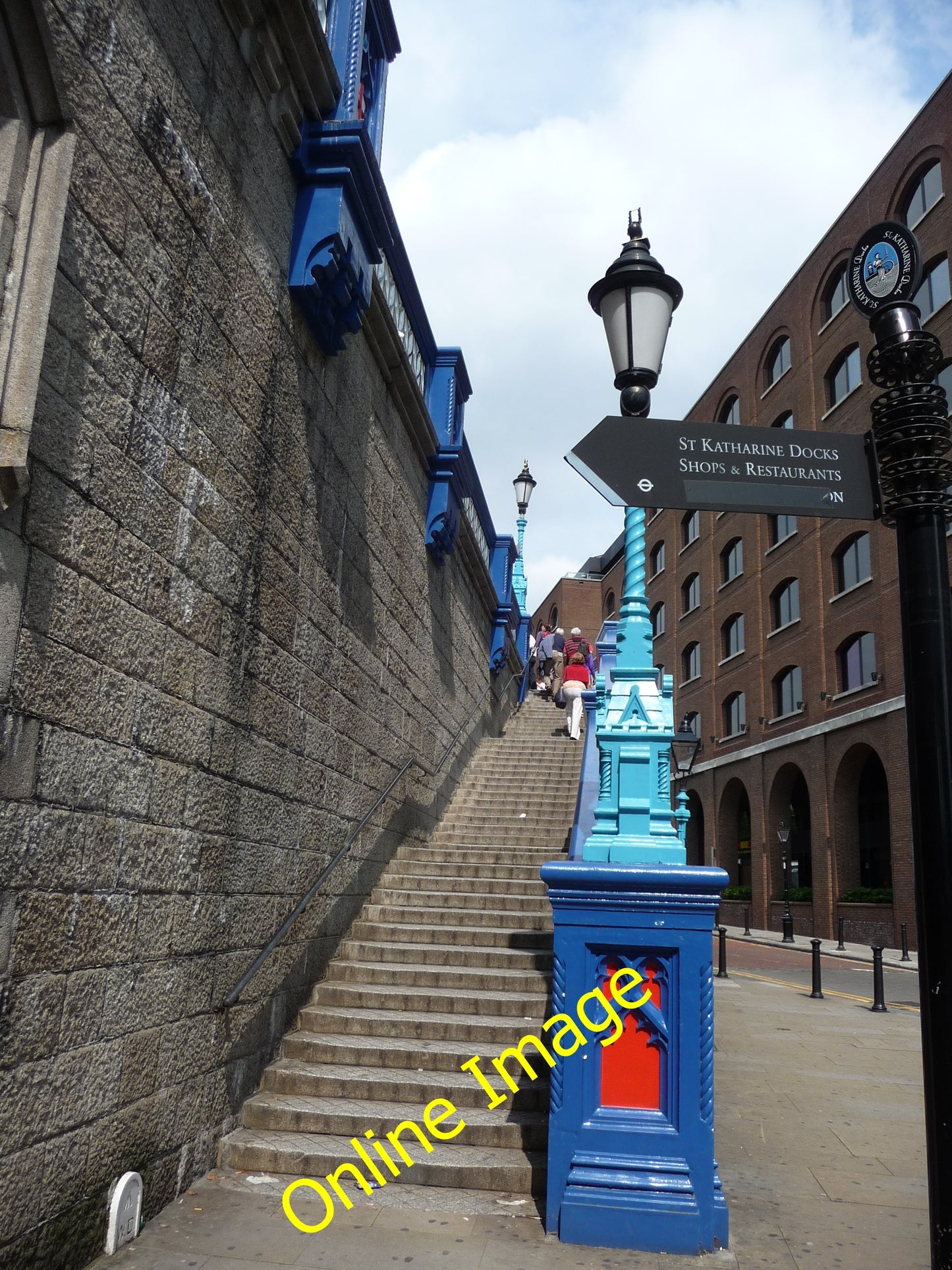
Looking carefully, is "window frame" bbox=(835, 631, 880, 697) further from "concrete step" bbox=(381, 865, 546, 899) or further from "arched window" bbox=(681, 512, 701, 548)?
"concrete step" bbox=(381, 865, 546, 899)

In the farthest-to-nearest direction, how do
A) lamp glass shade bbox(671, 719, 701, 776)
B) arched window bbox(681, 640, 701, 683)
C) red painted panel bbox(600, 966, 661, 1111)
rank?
arched window bbox(681, 640, 701, 683)
lamp glass shade bbox(671, 719, 701, 776)
red painted panel bbox(600, 966, 661, 1111)

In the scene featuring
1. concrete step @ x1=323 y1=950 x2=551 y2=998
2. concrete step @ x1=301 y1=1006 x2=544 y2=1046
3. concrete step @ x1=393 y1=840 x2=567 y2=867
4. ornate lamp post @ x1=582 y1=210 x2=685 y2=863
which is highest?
ornate lamp post @ x1=582 y1=210 x2=685 y2=863

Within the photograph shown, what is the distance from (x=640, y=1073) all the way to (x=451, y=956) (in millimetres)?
3122

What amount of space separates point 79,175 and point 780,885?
30.4 metres

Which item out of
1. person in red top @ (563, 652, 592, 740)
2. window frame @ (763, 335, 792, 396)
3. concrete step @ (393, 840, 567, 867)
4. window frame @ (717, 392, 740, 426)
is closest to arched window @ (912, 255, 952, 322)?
window frame @ (763, 335, 792, 396)

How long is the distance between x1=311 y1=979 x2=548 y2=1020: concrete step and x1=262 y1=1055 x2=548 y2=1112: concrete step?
29.9 inches

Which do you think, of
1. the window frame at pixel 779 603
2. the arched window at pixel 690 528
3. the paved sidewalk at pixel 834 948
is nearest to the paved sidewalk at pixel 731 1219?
the paved sidewalk at pixel 834 948

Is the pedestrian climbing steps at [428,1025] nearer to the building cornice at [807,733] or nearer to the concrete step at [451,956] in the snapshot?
the concrete step at [451,956]

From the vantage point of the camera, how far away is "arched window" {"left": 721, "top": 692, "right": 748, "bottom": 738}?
111 ft

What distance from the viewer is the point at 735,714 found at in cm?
3484

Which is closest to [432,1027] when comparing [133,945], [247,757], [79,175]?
[247,757]

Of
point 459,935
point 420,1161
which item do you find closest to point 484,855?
point 459,935

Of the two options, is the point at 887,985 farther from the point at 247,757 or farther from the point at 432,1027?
the point at 247,757

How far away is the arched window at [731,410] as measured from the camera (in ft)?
117
